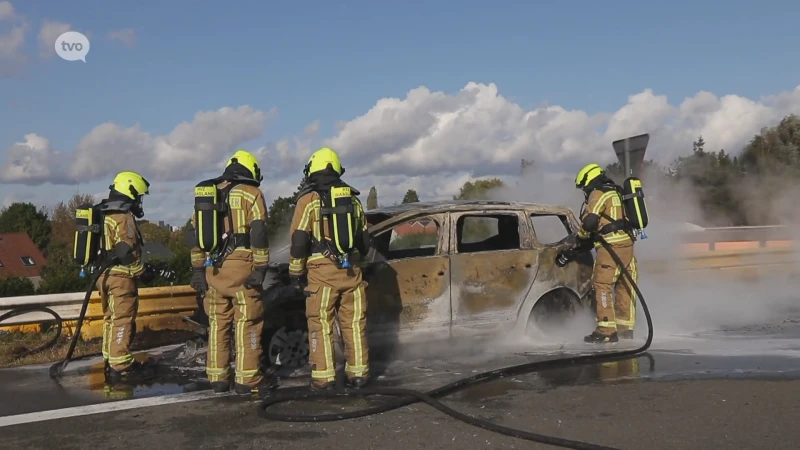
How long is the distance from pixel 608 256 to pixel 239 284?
395cm

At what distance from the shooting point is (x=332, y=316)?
19.5 ft

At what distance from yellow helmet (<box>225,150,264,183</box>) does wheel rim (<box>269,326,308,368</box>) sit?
1473mm

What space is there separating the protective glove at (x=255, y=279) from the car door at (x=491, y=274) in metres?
2.14

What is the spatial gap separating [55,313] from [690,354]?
22.1ft

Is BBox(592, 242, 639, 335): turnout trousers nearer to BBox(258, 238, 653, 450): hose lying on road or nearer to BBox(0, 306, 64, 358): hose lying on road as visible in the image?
BBox(258, 238, 653, 450): hose lying on road

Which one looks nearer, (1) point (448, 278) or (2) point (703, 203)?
(1) point (448, 278)

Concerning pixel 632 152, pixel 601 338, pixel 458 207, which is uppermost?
pixel 632 152

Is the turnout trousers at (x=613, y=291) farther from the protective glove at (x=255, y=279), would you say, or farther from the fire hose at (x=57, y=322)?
the fire hose at (x=57, y=322)

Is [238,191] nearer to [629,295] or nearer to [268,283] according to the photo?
[268,283]

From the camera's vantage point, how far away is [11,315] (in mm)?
8172

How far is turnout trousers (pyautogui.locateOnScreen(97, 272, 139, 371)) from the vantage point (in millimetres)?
6758

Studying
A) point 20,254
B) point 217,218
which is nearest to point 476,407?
point 217,218

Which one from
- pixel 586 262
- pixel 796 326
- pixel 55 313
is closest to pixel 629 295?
pixel 586 262

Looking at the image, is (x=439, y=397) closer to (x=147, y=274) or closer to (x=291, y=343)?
(x=291, y=343)
